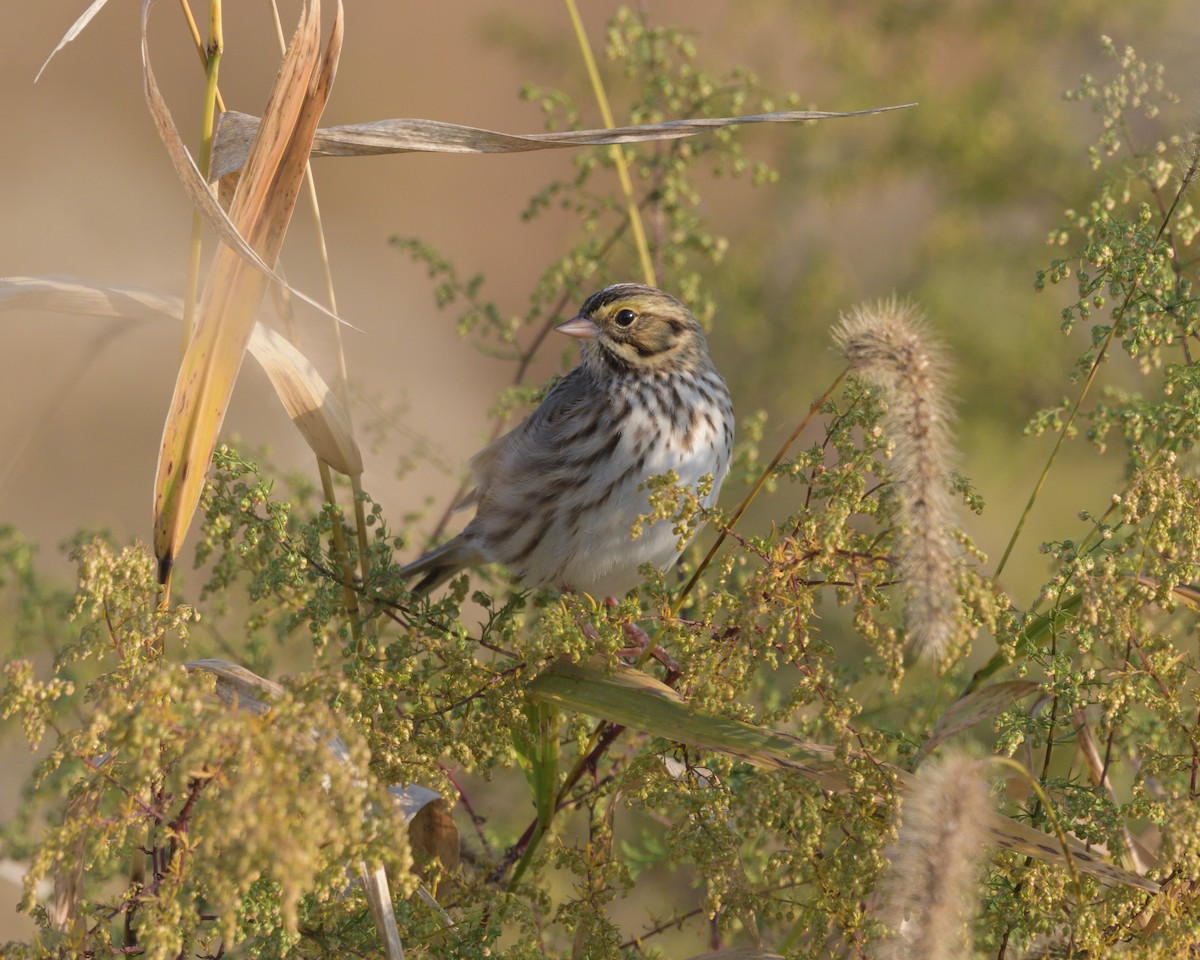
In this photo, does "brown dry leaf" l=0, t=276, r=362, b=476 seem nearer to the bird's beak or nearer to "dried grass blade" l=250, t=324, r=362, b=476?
"dried grass blade" l=250, t=324, r=362, b=476

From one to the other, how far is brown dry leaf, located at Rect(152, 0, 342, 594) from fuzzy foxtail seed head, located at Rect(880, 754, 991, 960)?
3.41 feet

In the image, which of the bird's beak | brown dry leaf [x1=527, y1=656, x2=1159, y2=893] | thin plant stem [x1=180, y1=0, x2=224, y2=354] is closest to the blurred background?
the bird's beak

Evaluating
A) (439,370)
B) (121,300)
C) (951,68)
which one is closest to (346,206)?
(439,370)

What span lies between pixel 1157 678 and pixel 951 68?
200 inches

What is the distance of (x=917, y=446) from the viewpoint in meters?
1.41

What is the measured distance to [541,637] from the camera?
65.0 inches

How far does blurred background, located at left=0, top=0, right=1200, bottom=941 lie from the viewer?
13.6ft

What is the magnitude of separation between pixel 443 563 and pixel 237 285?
153 cm

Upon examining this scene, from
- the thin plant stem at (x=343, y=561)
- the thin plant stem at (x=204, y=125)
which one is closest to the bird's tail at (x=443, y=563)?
the thin plant stem at (x=343, y=561)

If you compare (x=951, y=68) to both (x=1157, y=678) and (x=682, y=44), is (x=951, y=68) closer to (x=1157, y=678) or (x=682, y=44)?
(x=682, y=44)

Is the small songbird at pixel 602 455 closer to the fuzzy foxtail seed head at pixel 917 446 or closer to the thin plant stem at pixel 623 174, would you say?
the thin plant stem at pixel 623 174

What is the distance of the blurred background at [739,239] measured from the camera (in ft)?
13.6

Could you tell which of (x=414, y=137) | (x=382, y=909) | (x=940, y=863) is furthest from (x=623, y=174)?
(x=940, y=863)

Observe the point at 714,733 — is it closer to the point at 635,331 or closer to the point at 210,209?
the point at 210,209
